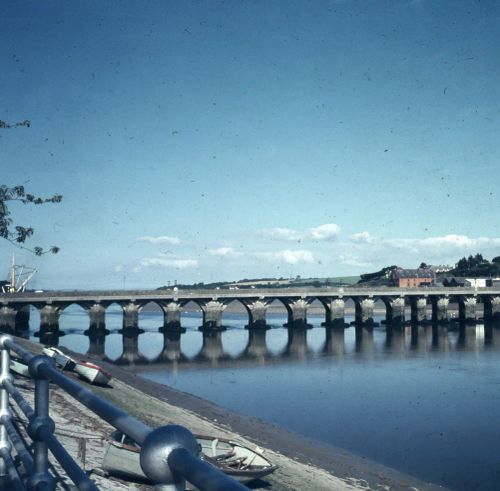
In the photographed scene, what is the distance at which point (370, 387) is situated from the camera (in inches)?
1903

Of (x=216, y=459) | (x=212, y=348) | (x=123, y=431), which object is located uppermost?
(x=123, y=431)

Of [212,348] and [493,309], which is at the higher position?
[493,309]

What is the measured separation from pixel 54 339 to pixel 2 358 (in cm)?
8367

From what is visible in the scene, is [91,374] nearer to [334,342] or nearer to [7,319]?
[334,342]

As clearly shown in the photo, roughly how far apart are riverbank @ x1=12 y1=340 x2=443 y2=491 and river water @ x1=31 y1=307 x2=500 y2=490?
177 centimetres

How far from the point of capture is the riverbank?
70.4 ft

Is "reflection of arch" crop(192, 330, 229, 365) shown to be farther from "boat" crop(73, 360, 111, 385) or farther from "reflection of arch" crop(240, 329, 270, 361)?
"boat" crop(73, 360, 111, 385)

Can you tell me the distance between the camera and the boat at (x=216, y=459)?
563 inches

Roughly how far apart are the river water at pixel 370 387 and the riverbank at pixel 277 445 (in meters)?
1.77

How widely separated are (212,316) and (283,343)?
64.6ft

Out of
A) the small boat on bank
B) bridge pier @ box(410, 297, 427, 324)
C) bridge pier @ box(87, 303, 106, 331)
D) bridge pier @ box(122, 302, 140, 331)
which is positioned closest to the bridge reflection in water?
bridge pier @ box(87, 303, 106, 331)

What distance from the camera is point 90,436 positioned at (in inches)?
690

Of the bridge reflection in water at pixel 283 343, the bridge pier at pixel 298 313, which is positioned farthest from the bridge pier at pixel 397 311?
the bridge pier at pixel 298 313

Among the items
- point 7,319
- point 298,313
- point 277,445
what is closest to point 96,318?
point 7,319
